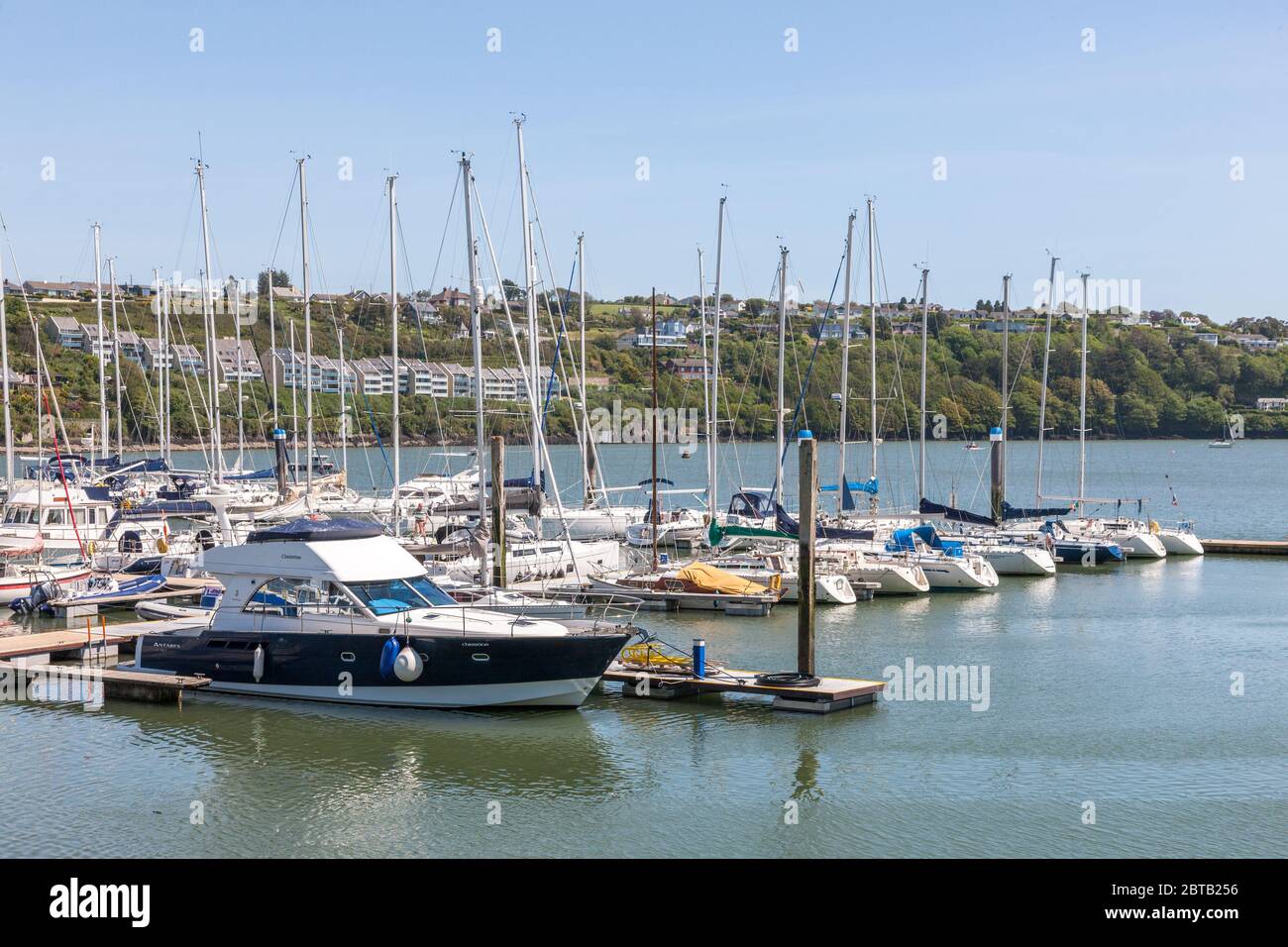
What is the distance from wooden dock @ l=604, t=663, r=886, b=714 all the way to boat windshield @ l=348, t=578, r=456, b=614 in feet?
12.5

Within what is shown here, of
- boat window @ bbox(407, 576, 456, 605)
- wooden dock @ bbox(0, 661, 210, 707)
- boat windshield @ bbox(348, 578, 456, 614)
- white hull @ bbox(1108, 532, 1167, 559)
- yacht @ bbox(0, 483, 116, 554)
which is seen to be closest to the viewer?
boat windshield @ bbox(348, 578, 456, 614)

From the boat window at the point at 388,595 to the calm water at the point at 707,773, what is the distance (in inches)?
78.3

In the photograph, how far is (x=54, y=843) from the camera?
20.1 meters

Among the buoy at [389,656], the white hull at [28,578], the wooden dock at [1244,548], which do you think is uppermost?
the buoy at [389,656]

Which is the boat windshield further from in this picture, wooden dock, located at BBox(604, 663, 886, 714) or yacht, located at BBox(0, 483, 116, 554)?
yacht, located at BBox(0, 483, 116, 554)

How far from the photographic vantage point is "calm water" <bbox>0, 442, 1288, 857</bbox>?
20312 millimetres

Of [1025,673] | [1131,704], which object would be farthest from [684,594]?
[1131,704]

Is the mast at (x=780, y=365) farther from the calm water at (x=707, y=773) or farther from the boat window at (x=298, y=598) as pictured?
the boat window at (x=298, y=598)

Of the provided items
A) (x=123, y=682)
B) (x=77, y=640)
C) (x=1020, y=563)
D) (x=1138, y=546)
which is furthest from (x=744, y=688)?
(x=1138, y=546)

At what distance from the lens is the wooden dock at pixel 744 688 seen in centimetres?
2627

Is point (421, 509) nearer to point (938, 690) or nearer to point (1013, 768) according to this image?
point (938, 690)

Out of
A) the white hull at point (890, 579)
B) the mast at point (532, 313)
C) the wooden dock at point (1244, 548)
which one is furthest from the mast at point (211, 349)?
the wooden dock at point (1244, 548)

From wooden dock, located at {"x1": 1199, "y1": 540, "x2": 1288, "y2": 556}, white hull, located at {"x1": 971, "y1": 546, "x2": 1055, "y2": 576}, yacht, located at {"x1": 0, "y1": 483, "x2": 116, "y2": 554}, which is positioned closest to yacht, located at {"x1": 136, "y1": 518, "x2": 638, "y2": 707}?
yacht, located at {"x1": 0, "y1": 483, "x2": 116, "y2": 554}

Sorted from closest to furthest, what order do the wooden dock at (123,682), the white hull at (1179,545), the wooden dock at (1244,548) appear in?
the wooden dock at (123,682) → the white hull at (1179,545) → the wooden dock at (1244,548)
